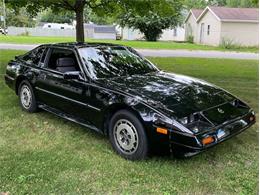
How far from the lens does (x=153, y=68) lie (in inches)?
203

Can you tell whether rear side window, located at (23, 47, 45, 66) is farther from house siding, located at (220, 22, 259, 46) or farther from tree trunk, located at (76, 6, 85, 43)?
house siding, located at (220, 22, 259, 46)

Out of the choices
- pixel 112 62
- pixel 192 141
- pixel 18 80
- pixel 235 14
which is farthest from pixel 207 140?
pixel 235 14

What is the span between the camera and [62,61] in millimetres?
5027

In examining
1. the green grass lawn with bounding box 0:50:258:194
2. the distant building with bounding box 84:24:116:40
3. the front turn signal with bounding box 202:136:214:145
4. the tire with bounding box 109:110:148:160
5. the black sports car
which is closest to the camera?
the green grass lawn with bounding box 0:50:258:194

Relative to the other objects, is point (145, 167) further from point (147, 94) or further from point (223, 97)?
point (223, 97)

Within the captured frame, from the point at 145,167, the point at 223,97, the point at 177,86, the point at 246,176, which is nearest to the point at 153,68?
the point at 177,86

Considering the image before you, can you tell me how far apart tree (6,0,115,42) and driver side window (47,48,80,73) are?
5.59m

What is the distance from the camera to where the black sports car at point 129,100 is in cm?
348

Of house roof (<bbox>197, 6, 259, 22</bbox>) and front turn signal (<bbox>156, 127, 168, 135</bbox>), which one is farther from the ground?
house roof (<bbox>197, 6, 259, 22</bbox>)

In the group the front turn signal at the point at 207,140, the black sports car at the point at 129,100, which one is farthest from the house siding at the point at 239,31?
the front turn signal at the point at 207,140

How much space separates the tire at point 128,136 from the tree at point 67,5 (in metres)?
7.36

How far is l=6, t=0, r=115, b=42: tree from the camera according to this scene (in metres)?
10.4

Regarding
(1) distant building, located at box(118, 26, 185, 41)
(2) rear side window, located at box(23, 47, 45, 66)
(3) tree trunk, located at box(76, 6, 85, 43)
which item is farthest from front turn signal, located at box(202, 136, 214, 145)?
(1) distant building, located at box(118, 26, 185, 41)

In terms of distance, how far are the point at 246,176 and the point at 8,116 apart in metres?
3.98
